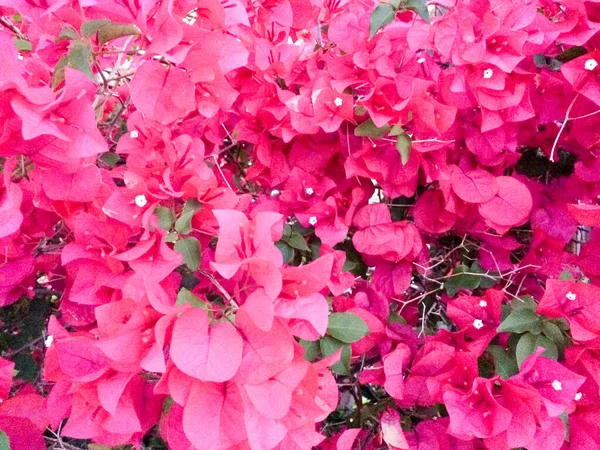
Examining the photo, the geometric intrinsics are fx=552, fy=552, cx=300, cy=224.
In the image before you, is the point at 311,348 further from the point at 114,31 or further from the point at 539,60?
the point at 539,60

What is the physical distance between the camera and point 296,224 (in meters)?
1.00

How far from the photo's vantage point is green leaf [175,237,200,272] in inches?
28.4

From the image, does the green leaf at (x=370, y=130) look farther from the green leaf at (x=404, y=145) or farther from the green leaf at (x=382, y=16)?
the green leaf at (x=382, y=16)

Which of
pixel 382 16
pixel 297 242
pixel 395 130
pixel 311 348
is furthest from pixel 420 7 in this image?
pixel 311 348

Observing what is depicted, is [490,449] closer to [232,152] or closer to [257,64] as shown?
[257,64]

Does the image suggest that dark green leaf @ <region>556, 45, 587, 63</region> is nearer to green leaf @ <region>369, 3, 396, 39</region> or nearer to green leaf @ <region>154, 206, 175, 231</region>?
green leaf @ <region>369, 3, 396, 39</region>

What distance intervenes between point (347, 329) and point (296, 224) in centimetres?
26

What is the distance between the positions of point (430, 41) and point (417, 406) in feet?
2.01

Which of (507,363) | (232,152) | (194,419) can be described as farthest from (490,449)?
(232,152)

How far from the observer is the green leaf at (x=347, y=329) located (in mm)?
805

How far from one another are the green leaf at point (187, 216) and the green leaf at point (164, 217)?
0.02 m

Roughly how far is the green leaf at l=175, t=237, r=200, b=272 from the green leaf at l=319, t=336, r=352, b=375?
0.23m

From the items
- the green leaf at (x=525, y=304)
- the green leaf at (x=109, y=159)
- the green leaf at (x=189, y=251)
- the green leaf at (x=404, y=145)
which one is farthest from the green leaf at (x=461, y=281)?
the green leaf at (x=109, y=159)

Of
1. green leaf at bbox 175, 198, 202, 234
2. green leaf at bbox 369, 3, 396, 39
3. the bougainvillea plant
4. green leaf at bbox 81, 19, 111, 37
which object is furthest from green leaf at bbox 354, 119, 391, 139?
green leaf at bbox 81, 19, 111, 37
